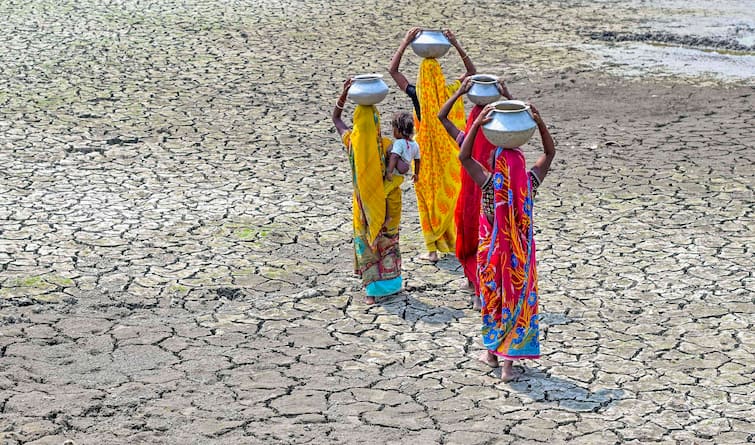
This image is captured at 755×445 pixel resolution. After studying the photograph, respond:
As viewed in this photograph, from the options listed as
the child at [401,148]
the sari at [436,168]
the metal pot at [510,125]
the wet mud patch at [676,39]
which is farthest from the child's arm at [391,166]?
the wet mud patch at [676,39]

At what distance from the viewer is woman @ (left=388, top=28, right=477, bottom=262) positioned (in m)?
8.27

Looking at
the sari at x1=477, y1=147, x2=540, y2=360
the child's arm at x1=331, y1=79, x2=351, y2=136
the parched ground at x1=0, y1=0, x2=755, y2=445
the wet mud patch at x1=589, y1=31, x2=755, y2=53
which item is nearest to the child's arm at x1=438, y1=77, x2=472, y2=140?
the sari at x1=477, y1=147, x2=540, y2=360

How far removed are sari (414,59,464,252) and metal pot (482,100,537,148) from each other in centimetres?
220

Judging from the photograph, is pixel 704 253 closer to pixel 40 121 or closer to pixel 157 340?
pixel 157 340

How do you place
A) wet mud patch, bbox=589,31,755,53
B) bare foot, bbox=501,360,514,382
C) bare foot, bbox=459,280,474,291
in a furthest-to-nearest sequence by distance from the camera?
wet mud patch, bbox=589,31,755,53, bare foot, bbox=459,280,474,291, bare foot, bbox=501,360,514,382

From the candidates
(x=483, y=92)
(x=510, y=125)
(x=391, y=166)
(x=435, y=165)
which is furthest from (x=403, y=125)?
(x=510, y=125)

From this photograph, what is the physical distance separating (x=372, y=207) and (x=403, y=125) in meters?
0.59

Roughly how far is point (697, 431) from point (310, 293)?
9.64ft

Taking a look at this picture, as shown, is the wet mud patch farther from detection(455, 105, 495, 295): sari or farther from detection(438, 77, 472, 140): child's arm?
detection(438, 77, 472, 140): child's arm

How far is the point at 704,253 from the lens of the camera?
8.40 m

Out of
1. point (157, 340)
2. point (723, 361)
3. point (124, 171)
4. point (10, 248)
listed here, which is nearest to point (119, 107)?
point (124, 171)

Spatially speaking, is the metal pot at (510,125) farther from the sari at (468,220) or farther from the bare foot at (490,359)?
the bare foot at (490,359)

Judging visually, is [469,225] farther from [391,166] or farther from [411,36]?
[411,36]

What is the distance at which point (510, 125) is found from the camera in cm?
593
